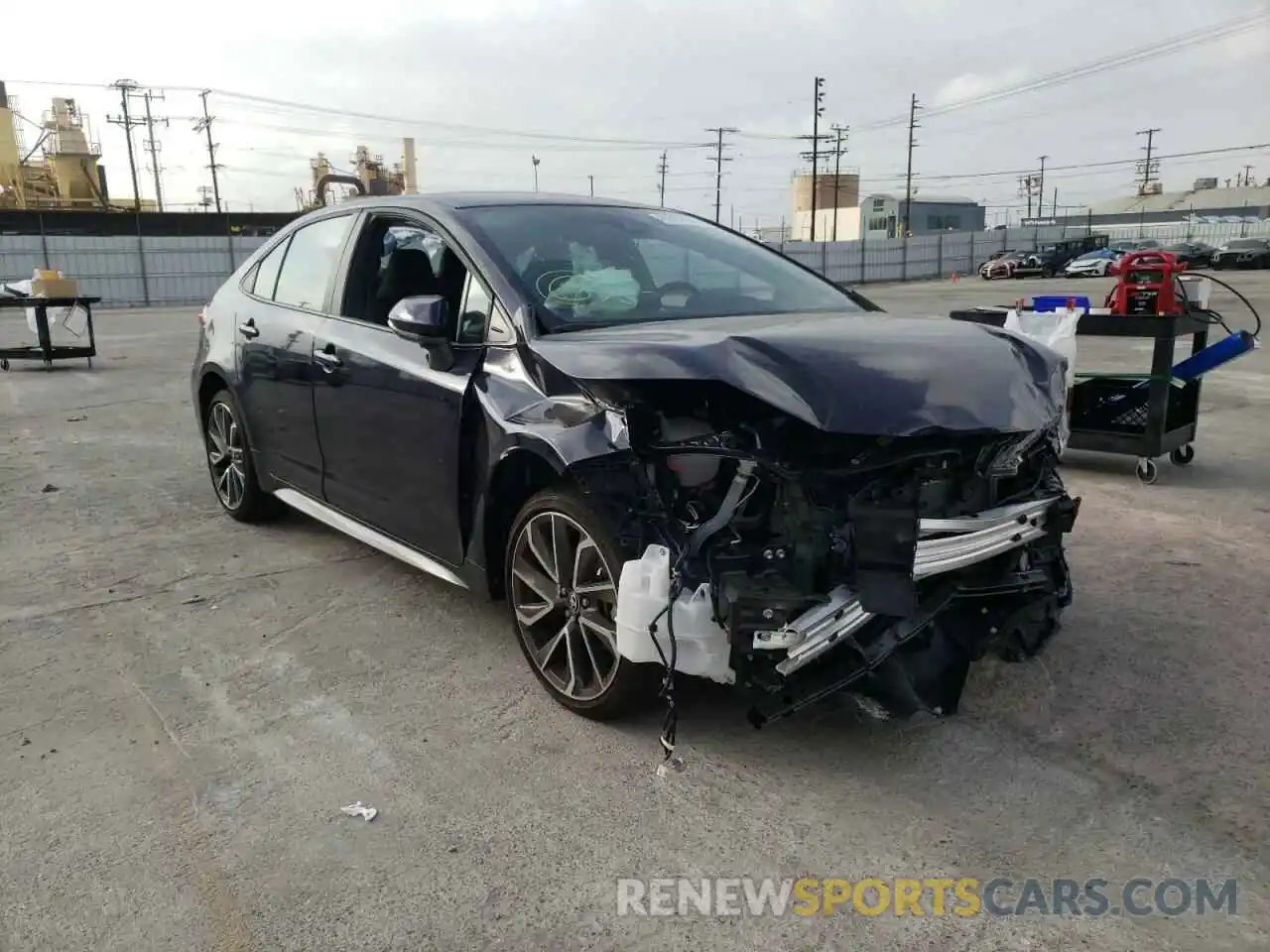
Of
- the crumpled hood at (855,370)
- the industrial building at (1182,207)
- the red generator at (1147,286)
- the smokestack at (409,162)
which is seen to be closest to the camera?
the crumpled hood at (855,370)

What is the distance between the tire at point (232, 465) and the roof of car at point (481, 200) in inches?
62.7

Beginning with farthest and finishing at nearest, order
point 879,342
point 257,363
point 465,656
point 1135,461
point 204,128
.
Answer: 1. point 204,128
2. point 1135,461
3. point 257,363
4. point 465,656
5. point 879,342

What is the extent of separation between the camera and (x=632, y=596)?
8.91ft

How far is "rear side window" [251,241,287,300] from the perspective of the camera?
16.5 feet

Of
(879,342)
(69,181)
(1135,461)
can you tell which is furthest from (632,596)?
(69,181)

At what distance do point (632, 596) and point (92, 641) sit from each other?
2.51 m

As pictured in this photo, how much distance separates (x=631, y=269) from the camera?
148 inches

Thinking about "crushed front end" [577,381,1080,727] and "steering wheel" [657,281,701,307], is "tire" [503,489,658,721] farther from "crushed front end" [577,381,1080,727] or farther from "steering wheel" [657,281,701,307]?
"steering wheel" [657,281,701,307]

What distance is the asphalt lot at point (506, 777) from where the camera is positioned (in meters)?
2.30

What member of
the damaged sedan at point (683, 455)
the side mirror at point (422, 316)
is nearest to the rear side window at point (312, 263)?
the damaged sedan at point (683, 455)

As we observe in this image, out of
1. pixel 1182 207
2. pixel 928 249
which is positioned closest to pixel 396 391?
pixel 928 249

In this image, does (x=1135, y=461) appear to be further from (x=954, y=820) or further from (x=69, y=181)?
(x=69, y=181)

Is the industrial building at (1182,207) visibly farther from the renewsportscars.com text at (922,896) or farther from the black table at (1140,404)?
the renewsportscars.com text at (922,896)

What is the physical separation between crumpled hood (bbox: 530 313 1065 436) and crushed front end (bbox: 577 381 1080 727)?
7 cm
